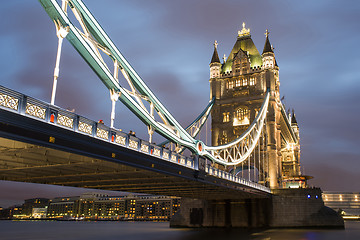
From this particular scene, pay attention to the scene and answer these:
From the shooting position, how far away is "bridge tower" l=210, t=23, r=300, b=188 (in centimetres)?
6569

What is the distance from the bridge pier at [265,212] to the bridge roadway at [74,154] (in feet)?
72.7

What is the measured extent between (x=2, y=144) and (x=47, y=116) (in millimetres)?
2792

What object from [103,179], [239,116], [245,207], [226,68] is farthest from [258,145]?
[103,179]

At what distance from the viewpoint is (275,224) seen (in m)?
53.5

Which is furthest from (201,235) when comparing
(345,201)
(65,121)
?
(345,201)

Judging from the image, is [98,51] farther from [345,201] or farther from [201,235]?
[345,201]

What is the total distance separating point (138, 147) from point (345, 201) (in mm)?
162388

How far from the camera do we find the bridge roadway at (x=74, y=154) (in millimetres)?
15492

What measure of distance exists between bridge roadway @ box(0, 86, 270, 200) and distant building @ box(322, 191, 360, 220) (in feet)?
482

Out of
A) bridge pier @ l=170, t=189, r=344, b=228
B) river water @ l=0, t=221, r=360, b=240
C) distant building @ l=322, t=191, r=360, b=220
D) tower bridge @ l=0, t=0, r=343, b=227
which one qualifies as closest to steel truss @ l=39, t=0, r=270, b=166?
tower bridge @ l=0, t=0, r=343, b=227

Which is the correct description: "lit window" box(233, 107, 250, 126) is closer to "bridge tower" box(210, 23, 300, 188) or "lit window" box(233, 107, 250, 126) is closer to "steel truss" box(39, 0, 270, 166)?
"bridge tower" box(210, 23, 300, 188)

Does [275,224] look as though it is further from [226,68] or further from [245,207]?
[226,68]

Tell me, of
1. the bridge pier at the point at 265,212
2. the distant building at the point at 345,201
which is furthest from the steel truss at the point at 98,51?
the distant building at the point at 345,201

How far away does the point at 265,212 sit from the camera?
181ft
